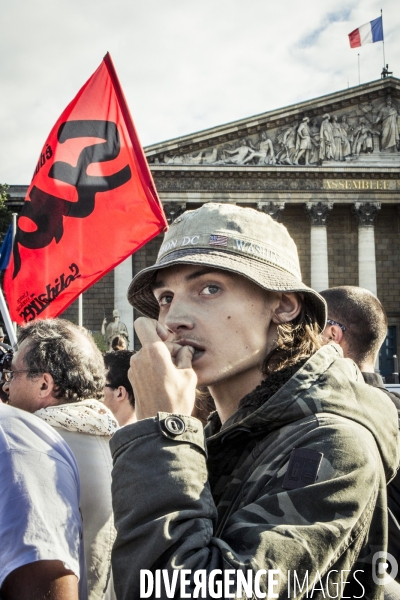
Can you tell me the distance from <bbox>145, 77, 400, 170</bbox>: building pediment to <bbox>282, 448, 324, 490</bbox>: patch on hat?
2531 centimetres

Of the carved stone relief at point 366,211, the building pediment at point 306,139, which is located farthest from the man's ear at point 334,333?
the carved stone relief at point 366,211

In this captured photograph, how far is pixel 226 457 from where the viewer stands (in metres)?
1.46

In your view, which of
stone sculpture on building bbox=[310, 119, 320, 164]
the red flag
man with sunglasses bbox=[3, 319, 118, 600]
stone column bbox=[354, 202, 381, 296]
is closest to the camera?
man with sunglasses bbox=[3, 319, 118, 600]

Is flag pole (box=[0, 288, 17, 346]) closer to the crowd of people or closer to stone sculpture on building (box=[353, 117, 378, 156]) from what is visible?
the crowd of people

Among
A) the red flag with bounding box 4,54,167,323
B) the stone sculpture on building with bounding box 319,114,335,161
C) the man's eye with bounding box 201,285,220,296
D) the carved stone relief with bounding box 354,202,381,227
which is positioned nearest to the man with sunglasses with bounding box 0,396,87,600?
the man's eye with bounding box 201,285,220,296

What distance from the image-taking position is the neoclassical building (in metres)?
26.0

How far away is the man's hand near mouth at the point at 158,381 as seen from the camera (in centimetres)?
134

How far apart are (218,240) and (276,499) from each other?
2.01 ft

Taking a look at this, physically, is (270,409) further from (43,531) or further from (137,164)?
(137,164)

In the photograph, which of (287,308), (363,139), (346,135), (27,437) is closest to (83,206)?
(287,308)

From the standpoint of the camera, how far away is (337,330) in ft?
11.0

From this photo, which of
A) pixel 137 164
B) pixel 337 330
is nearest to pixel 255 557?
pixel 337 330

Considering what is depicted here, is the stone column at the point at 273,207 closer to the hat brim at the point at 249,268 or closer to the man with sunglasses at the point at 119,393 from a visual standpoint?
the man with sunglasses at the point at 119,393

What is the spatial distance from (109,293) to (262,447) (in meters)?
25.4
